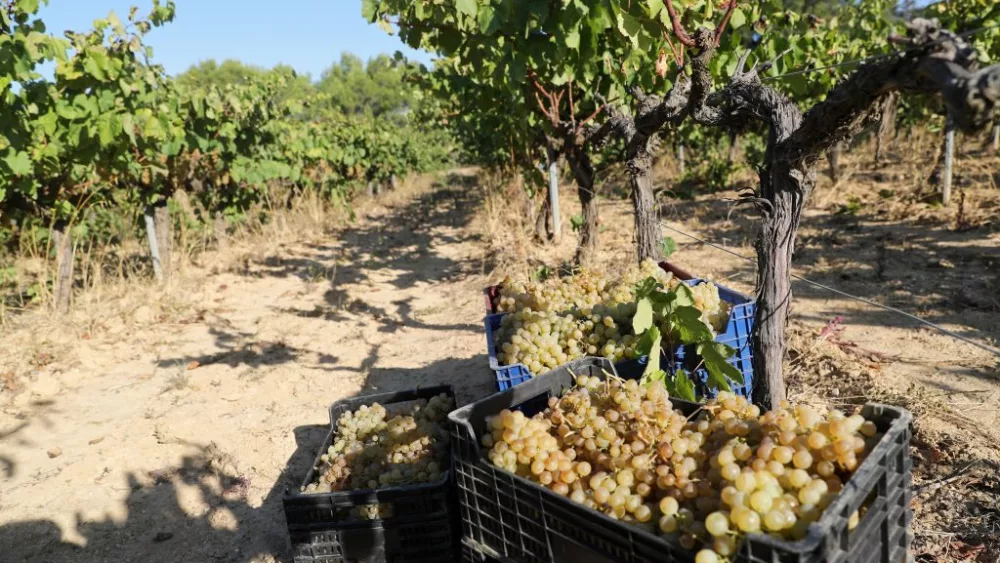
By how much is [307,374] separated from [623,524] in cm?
356

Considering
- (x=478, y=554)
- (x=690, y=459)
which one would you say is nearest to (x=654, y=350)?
(x=690, y=459)

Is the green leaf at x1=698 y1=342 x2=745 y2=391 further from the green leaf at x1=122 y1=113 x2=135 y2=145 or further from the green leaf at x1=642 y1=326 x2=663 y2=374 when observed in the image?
Result: the green leaf at x1=122 y1=113 x2=135 y2=145

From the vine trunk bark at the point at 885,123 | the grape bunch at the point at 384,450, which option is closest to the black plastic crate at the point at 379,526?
the grape bunch at the point at 384,450

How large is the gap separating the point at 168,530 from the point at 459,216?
10.8 meters

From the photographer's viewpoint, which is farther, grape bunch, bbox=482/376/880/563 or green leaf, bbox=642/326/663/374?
green leaf, bbox=642/326/663/374

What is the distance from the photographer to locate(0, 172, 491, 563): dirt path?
2820mm

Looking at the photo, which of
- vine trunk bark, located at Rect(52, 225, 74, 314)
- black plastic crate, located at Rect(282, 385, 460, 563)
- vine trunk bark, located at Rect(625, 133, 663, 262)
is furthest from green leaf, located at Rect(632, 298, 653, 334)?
vine trunk bark, located at Rect(52, 225, 74, 314)

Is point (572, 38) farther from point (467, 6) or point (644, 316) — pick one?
point (644, 316)

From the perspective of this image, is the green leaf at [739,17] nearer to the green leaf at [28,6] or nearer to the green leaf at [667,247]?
the green leaf at [667,247]

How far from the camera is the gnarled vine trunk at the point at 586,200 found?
5480 mm

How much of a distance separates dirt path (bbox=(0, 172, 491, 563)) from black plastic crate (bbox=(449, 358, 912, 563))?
50.6 inches

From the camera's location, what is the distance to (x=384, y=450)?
2541mm

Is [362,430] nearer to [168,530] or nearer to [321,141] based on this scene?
[168,530]

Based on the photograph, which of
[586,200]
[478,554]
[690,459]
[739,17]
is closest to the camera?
[690,459]
